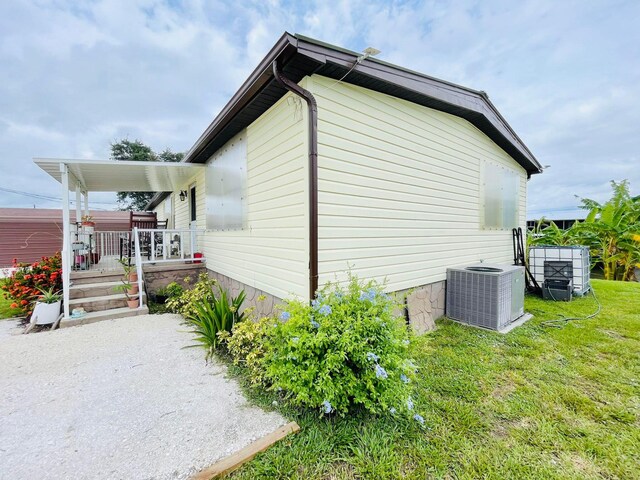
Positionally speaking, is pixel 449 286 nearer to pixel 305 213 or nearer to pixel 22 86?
pixel 305 213

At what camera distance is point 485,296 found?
461 centimetres

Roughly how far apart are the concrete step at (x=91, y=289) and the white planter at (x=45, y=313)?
0.55 m

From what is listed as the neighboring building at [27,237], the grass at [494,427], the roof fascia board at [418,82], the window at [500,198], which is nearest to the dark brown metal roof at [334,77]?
the roof fascia board at [418,82]

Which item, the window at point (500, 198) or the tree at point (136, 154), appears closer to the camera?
the window at point (500, 198)

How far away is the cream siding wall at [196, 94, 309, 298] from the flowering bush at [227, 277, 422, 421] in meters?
0.91

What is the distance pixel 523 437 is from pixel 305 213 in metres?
2.78

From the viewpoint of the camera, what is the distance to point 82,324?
481 cm

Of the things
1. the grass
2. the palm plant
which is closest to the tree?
the grass

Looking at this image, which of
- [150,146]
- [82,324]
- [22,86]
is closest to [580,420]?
[82,324]

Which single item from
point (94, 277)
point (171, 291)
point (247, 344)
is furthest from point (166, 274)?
point (247, 344)

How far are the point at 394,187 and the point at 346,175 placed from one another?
1012 millimetres

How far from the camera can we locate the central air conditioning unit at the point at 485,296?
448 cm

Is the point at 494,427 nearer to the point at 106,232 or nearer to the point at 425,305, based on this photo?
the point at 425,305

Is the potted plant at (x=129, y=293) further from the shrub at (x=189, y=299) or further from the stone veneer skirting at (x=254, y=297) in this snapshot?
the stone veneer skirting at (x=254, y=297)
